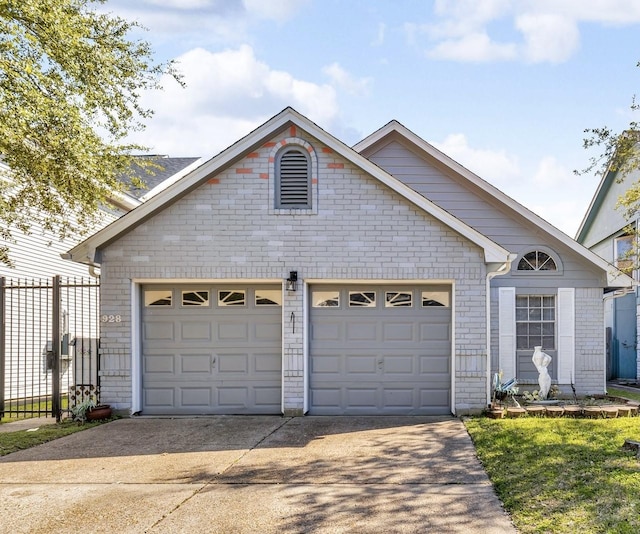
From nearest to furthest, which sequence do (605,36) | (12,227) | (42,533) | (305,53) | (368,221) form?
(42,533) < (305,53) < (605,36) < (368,221) < (12,227)

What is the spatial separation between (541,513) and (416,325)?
6.42m

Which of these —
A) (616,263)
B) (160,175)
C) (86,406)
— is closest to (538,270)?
(616,263)

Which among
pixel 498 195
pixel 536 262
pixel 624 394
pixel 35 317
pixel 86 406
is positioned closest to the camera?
pixel 86 406

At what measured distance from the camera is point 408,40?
10906 millimetres

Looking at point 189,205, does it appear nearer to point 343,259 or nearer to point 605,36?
point 343,259

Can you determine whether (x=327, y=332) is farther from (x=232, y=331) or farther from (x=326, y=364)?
(x=232, y=331)

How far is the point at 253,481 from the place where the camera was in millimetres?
7648

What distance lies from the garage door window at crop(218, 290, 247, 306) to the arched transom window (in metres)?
6.54

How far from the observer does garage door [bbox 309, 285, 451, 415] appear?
12.5 metres

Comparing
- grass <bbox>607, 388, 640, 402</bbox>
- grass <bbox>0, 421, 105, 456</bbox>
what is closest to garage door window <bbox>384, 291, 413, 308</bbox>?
grass <bbox>0, 421, 105, 456</bbox>

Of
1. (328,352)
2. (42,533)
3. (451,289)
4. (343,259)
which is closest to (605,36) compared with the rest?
(451,289)

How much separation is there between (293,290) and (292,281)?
171mm

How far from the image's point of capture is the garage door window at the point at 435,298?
1261 cm

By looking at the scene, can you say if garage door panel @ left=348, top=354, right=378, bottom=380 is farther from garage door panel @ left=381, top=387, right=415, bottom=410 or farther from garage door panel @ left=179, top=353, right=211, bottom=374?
garage door panel @ left=179, top=353, right=211, bottom=374
